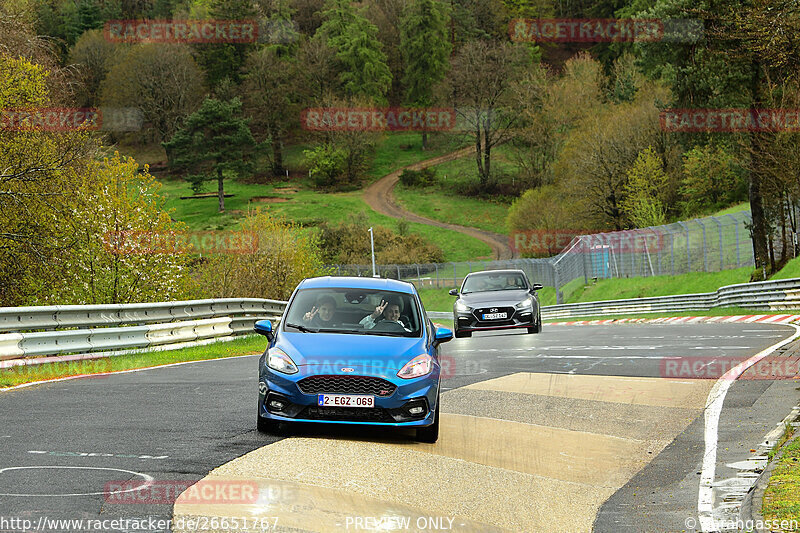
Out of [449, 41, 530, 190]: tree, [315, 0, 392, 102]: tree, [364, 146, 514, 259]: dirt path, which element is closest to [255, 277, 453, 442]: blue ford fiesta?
[364, 146, 514, 259]: dirt path

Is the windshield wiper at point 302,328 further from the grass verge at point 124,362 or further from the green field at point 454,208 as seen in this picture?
the green field at point 454,208

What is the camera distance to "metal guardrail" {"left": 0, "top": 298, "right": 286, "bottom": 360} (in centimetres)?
1448

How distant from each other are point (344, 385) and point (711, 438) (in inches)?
149

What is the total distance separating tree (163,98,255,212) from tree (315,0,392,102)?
2361 cm

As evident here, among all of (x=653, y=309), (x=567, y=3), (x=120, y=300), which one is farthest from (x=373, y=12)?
(x=120, y=300)

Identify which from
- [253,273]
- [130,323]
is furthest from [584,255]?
[130,323]

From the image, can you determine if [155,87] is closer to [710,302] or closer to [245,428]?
[710,302]

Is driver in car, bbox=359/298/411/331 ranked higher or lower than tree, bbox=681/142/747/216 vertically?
higher

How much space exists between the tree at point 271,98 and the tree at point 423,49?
52.3 feet

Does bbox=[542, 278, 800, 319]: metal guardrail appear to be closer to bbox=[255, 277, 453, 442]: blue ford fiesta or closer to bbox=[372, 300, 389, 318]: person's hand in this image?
bbox=[372, 300, 389, 318]: person's hand

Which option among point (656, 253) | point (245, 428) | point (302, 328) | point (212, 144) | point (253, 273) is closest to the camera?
point (245, 428)

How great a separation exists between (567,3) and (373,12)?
30.6m

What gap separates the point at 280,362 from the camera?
9039 millimetres

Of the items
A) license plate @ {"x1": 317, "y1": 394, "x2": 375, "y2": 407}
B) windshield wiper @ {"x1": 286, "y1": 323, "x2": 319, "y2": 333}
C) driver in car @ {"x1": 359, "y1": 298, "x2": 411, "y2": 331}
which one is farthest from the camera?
driver in car @ {"x1": 359, "y1": 298, "x2": 411, "y2": 331}
